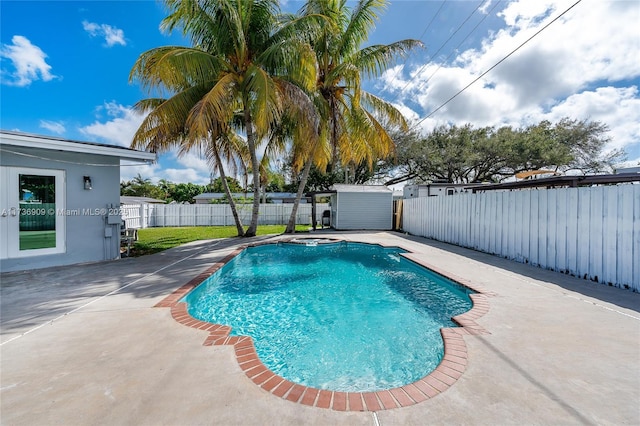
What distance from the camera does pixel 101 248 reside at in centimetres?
745

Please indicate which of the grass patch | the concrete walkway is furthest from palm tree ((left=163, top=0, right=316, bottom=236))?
the concrete walkway

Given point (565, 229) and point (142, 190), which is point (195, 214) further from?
point (142, 190)

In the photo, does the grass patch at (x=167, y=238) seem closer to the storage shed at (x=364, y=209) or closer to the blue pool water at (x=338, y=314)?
the storage shed at (x=364, y=209)

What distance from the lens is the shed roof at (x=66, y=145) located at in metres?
5.69

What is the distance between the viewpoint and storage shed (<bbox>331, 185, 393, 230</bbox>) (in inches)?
653

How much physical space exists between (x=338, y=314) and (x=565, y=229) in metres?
5.41

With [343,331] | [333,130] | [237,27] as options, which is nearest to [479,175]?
[333,130]

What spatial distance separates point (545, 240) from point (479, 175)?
70.6 ft

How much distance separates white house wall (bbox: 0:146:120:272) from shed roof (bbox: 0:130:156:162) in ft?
1.43

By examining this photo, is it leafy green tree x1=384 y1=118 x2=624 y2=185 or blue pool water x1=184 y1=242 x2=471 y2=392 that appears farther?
leafy green tree x1=384 y1=118 x2=624 y2=185

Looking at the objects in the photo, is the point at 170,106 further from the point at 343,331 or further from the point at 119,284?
the point at 343,331

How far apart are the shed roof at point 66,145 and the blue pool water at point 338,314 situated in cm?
405

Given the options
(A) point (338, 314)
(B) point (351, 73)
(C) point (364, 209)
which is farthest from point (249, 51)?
(A) point (338, 314)

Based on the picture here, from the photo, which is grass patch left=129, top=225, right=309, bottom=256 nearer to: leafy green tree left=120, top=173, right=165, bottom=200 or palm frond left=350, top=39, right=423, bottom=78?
palm frond left=350, top=39, right=423, bottom=78
